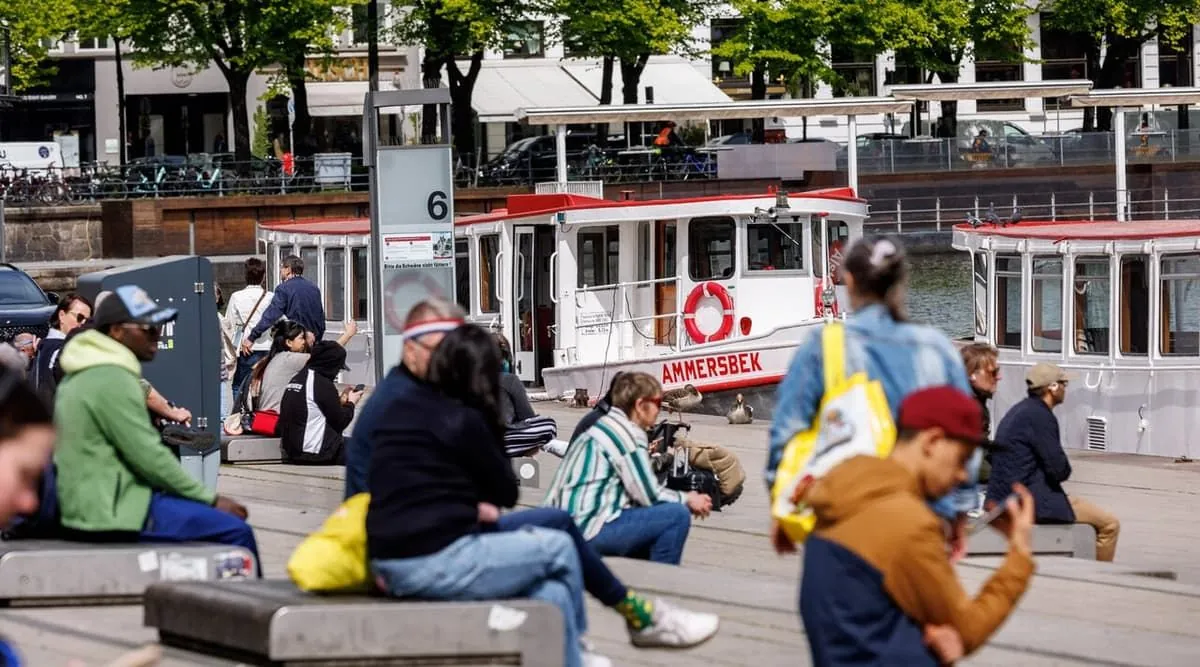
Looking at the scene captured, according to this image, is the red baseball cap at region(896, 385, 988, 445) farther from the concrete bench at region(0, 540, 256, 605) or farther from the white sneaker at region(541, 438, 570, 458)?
the white sneaker at region(541, 438, 570, 458)

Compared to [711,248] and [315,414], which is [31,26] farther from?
[315,414]

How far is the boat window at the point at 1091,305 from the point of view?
21.5 m

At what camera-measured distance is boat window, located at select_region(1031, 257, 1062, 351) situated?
21.9 metres

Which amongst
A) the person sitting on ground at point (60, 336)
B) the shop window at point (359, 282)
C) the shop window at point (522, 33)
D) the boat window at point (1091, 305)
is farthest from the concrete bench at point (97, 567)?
the shop window at point (522, 33)

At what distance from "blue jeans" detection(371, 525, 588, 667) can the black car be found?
20.7m

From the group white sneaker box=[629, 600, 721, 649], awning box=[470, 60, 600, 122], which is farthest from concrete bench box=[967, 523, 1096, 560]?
awning box=[470, 60, 600, 122]

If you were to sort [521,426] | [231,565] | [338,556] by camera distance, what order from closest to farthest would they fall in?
[338,556]
[231,565]
[521,426]

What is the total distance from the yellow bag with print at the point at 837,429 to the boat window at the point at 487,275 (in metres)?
20.0

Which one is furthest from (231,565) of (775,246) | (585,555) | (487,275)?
(487,275)

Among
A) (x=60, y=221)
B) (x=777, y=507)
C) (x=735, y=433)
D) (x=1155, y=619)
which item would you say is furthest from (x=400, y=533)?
(x=60, y=221)

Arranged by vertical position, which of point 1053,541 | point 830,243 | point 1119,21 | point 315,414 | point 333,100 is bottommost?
point 1053,541

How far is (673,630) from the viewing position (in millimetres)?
7555

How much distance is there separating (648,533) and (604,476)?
0.46 meters

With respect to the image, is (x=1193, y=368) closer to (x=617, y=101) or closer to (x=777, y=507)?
(x=777, y=507)
